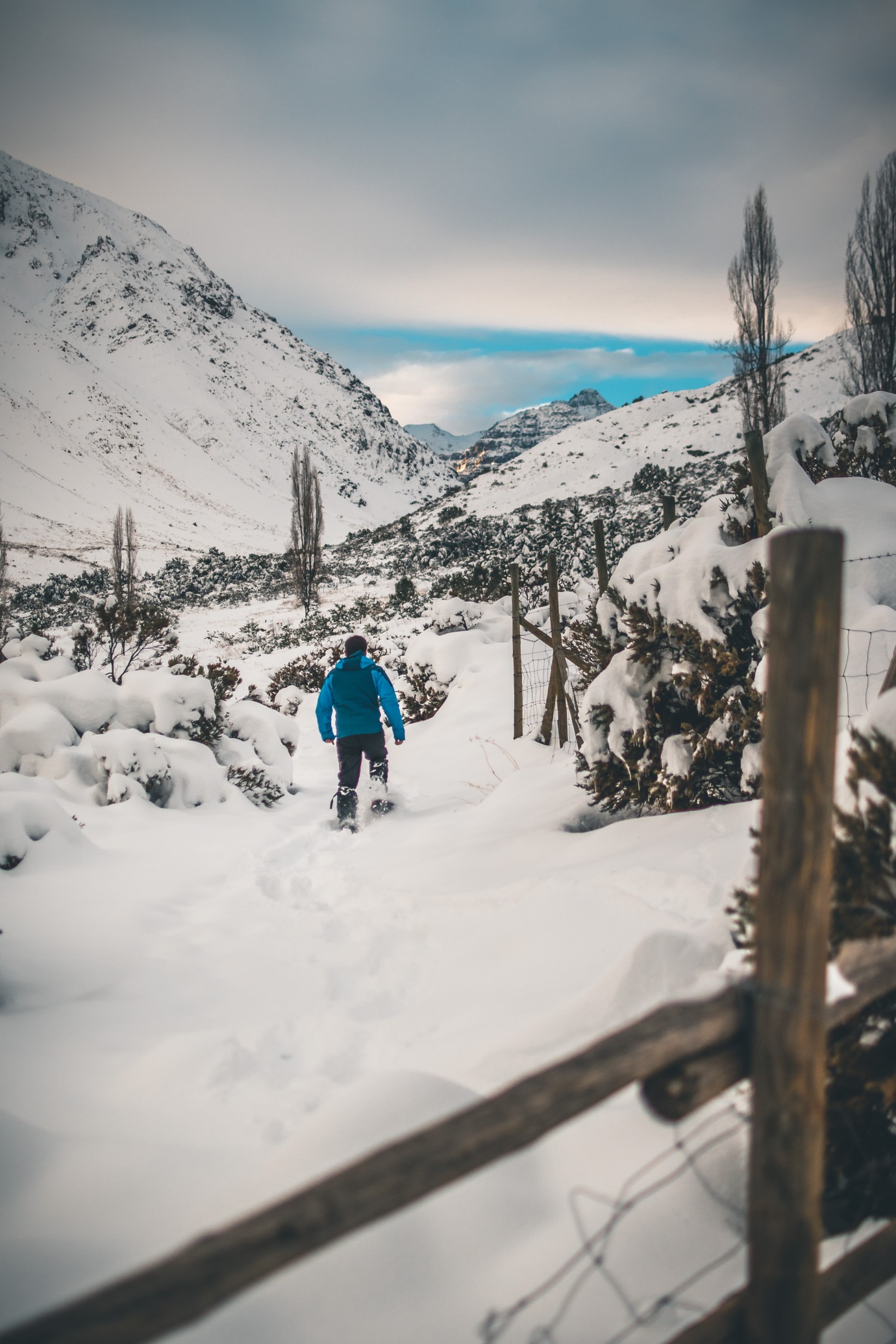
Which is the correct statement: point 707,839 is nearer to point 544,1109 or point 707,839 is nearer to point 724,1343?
point 724,1343

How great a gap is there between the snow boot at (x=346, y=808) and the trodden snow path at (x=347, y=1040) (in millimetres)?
891

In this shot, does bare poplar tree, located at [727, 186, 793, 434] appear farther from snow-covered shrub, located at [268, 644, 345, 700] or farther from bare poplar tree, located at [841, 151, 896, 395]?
snow-covered shrub, located at [268, 644, 345, 700]

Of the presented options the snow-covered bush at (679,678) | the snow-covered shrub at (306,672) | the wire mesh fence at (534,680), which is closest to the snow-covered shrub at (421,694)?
the wire mesh fence at (534,680)

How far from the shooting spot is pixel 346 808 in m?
6.43

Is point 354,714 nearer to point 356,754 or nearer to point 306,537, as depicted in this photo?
point 356,754

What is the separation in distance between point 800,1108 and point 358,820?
18.4ft

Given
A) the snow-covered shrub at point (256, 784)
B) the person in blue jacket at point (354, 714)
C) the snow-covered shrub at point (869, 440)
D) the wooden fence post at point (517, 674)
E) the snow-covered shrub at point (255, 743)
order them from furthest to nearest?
1. the wooden fence post at point (517, 674)
2. the snow-covered shrub at point (255, 743)
3. the snow-covered shrub at point (256, 784)
4. the person in blue jacket at point (354, 714)
5. the snow-covered shrub at point (869, 440)

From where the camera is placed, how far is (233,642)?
2175cm

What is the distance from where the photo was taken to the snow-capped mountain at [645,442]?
36.1m

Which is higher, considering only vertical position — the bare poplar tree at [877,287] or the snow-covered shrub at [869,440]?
the bare poplar tree at [877,287]

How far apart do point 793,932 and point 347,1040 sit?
2.31 m

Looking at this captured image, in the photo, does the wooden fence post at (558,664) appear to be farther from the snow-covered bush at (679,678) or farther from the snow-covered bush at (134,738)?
the snow-covered bush at (134,738)

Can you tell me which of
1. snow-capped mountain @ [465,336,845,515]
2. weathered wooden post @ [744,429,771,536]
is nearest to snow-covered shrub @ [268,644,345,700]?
weathered wooden post @ [744,429,771,536]

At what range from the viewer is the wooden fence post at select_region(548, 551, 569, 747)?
279 inches
